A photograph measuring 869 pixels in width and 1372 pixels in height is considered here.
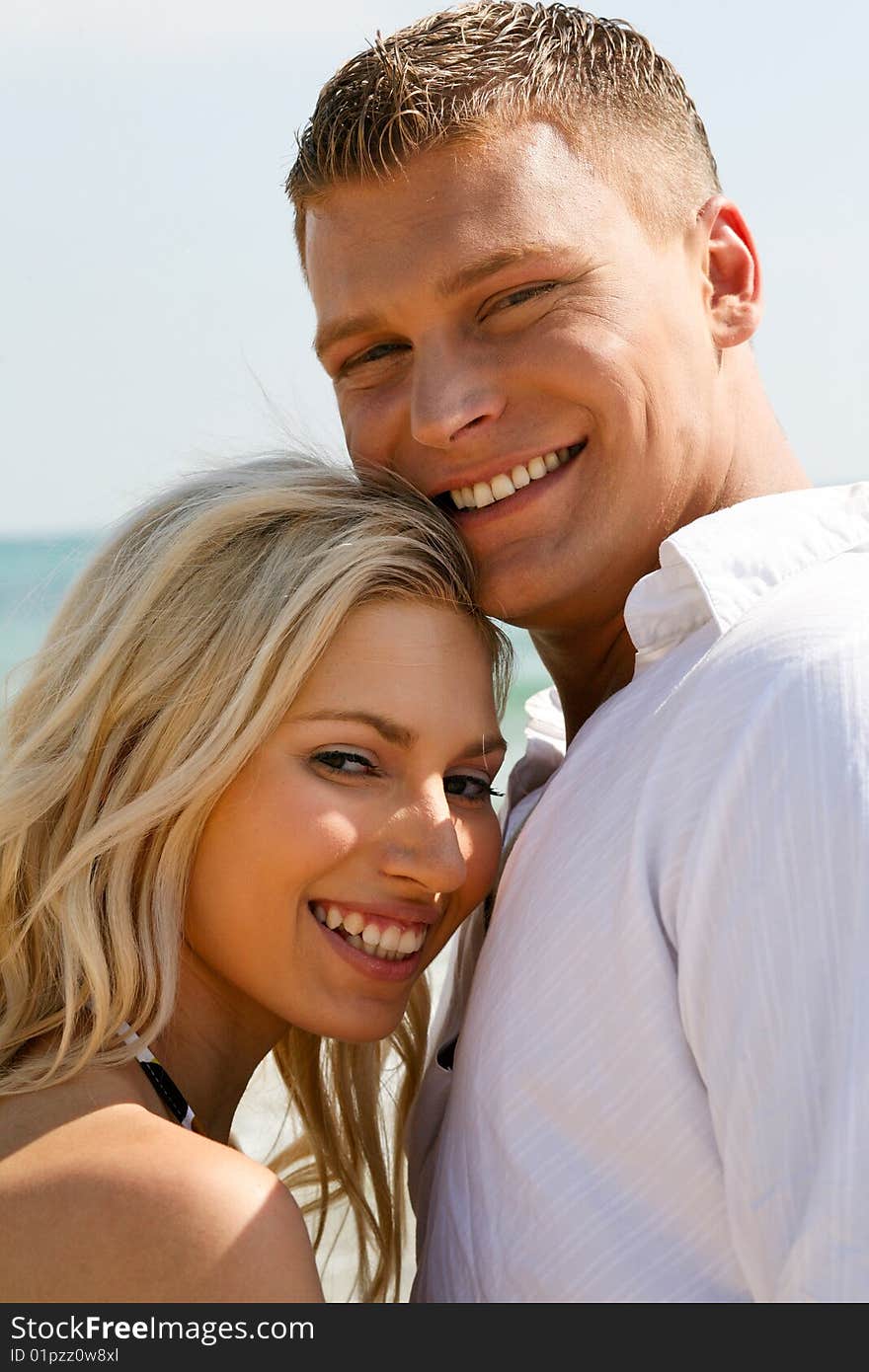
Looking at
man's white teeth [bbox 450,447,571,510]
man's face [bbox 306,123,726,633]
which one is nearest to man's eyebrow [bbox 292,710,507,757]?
man's face [bbox 306,123,726,633]

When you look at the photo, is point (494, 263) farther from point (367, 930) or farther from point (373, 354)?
point (367, 930)

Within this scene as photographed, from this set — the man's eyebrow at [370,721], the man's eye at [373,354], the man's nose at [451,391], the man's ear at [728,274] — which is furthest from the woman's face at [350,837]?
the man's ear at [728,274]

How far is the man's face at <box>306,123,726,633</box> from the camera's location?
7.92ft

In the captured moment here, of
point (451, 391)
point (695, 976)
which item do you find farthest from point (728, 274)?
point (695, 976)

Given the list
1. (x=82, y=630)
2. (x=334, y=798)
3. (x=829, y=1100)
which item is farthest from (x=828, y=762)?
(x=82, y=630)

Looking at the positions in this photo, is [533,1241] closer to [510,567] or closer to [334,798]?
[334,798]

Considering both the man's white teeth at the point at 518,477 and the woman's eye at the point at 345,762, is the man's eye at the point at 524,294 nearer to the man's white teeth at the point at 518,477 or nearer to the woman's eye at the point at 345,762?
the man's white teeth at the point at 518,477

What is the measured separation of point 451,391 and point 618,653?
60 cm

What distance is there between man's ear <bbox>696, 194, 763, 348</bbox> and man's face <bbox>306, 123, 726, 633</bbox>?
0.37 ft

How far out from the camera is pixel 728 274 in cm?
275

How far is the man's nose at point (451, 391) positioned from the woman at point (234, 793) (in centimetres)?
20

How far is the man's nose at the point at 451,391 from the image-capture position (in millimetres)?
2449

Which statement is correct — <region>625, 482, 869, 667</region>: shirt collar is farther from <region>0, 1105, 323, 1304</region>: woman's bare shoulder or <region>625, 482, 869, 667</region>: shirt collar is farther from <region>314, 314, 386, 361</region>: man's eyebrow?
<region>0, 1105, 323, 1304</region>: woman's bare shoulder
